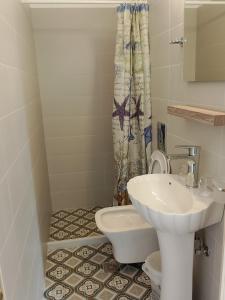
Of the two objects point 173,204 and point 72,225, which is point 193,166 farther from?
point 72,225

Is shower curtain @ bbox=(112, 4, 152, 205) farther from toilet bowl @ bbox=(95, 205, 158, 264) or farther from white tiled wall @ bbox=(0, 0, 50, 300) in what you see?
white tiled wall @ bbox=(0, 0, 50, 300)

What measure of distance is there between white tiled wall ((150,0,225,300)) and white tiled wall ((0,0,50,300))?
0.86 meters

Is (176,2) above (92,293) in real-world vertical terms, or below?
above

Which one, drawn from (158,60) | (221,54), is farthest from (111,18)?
(221,54)

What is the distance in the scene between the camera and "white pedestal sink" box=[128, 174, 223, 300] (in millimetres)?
1013

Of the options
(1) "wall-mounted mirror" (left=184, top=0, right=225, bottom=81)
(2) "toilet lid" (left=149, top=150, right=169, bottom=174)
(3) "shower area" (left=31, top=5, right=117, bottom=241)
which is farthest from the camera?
(3) "shower area" (left=31, top=5, right=117, bottom=241)

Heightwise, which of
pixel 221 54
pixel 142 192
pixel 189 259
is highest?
pixel 221 54

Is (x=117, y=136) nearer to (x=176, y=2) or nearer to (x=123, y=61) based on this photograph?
(x=123, y=61)

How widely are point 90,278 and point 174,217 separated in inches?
45.3

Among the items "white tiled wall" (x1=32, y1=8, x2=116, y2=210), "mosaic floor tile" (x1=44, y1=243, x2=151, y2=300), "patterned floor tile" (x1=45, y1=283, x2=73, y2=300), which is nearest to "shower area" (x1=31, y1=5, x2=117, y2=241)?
"white tiled wall" (x1=32, y1=8, x2=116, y2=210)

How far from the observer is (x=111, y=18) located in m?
2.33

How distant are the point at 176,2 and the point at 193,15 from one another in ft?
0.74

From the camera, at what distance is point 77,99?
248 centimetres

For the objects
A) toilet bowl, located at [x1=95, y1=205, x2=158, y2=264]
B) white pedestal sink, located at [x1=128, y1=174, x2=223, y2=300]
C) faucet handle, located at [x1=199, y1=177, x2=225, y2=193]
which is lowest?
toilet bowl, located at [x1=95, y1=205, x2=158, y2=264]
